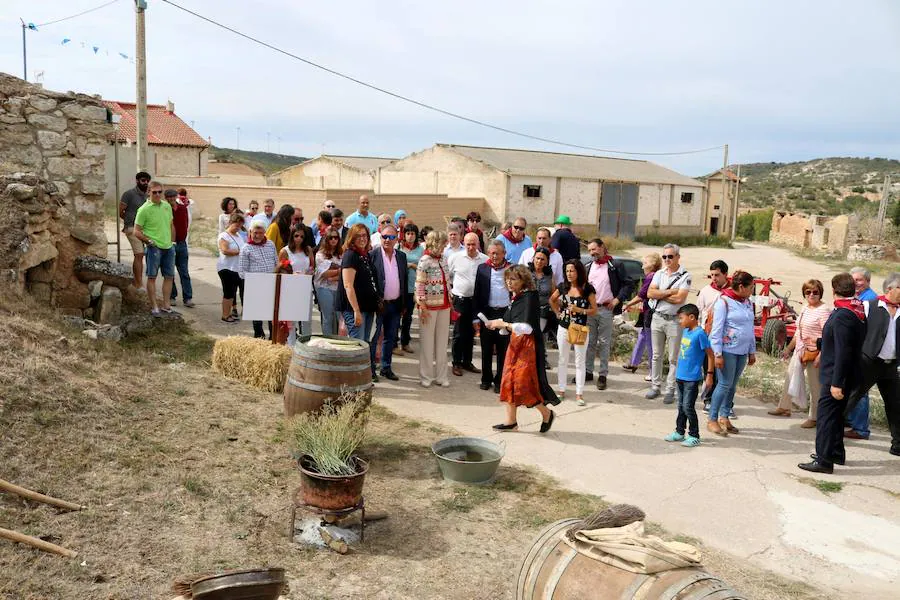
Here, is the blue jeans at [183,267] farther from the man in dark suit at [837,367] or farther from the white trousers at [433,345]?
the man in dark suit at [837,367]

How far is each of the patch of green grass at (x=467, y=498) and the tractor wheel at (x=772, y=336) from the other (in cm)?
811

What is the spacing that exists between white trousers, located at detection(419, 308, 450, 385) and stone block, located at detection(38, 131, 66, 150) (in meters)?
5.63

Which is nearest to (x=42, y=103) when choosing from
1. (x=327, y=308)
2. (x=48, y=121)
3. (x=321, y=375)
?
(x=48, y=121)

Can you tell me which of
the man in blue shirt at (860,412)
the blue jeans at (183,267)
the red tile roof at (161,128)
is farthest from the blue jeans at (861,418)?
the red tile roof at (161,128)

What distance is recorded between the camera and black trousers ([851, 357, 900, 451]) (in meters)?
→ 7.05

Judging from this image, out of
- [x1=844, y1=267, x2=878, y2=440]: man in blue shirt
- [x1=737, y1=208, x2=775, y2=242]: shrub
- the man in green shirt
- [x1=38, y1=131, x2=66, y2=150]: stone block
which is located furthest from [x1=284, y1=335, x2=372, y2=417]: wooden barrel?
[x1=737, y1=208, x2=775, y2=242]: shrub

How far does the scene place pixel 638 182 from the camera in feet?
133

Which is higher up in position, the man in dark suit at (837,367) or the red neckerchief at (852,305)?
the red neckerchief at (852,305)

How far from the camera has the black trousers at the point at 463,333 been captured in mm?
9203

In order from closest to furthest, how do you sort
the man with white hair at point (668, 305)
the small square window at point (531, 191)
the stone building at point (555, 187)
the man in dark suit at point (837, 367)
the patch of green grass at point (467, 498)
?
the patch of green grass at point (467, 498)
the man in dark suit at point (837, 367)
the man with white hair at point (668, 305)
the stone building at point (555, 187)
the small square window at point (531, 191)

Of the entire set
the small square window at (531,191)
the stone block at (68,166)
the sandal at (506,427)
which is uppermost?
the small square window at (531,191)

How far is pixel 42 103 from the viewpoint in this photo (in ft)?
32.7

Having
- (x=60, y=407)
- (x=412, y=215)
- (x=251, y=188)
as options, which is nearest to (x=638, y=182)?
(x=412, y=215)

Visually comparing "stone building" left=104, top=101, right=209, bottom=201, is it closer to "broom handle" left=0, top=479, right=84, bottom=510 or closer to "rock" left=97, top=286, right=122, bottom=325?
"rock" left=97, top=286, right=122, bottom=325
